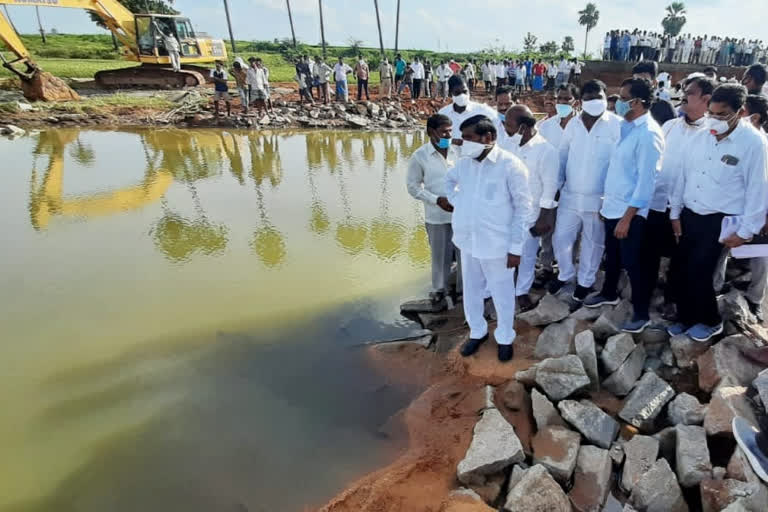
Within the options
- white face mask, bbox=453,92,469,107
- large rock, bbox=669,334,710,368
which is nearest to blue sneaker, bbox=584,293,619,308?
large rock, bbox=669,334,710,368

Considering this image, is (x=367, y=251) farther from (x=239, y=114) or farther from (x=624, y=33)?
(x=624, y=33)

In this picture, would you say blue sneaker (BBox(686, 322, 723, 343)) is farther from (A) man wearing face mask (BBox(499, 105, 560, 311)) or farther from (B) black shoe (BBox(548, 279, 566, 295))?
(A) man wearing face mask (BBox(499, 105, 560, 311))

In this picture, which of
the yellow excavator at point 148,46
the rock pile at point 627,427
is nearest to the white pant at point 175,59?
the yellow excavator at point 148,46

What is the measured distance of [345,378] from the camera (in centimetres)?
382

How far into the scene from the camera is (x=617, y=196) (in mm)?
3383

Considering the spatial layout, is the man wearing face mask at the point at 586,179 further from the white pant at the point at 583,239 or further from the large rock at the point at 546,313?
the large rock at the point at 546,313

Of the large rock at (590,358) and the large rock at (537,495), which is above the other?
the large rock at (590,358)

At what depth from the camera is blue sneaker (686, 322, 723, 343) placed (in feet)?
Answer: 10.6

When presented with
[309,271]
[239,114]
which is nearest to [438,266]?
[309,271]

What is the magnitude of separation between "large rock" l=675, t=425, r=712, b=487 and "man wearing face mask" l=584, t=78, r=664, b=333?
1009 mm

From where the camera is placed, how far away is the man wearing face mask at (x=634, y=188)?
3205 millimetres

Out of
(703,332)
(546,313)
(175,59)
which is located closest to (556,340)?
(546,313)

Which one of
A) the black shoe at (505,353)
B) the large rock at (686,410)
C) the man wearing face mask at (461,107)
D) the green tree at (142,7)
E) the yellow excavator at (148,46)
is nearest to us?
the large rock at (686,410)

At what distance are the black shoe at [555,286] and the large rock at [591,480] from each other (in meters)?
1.80
